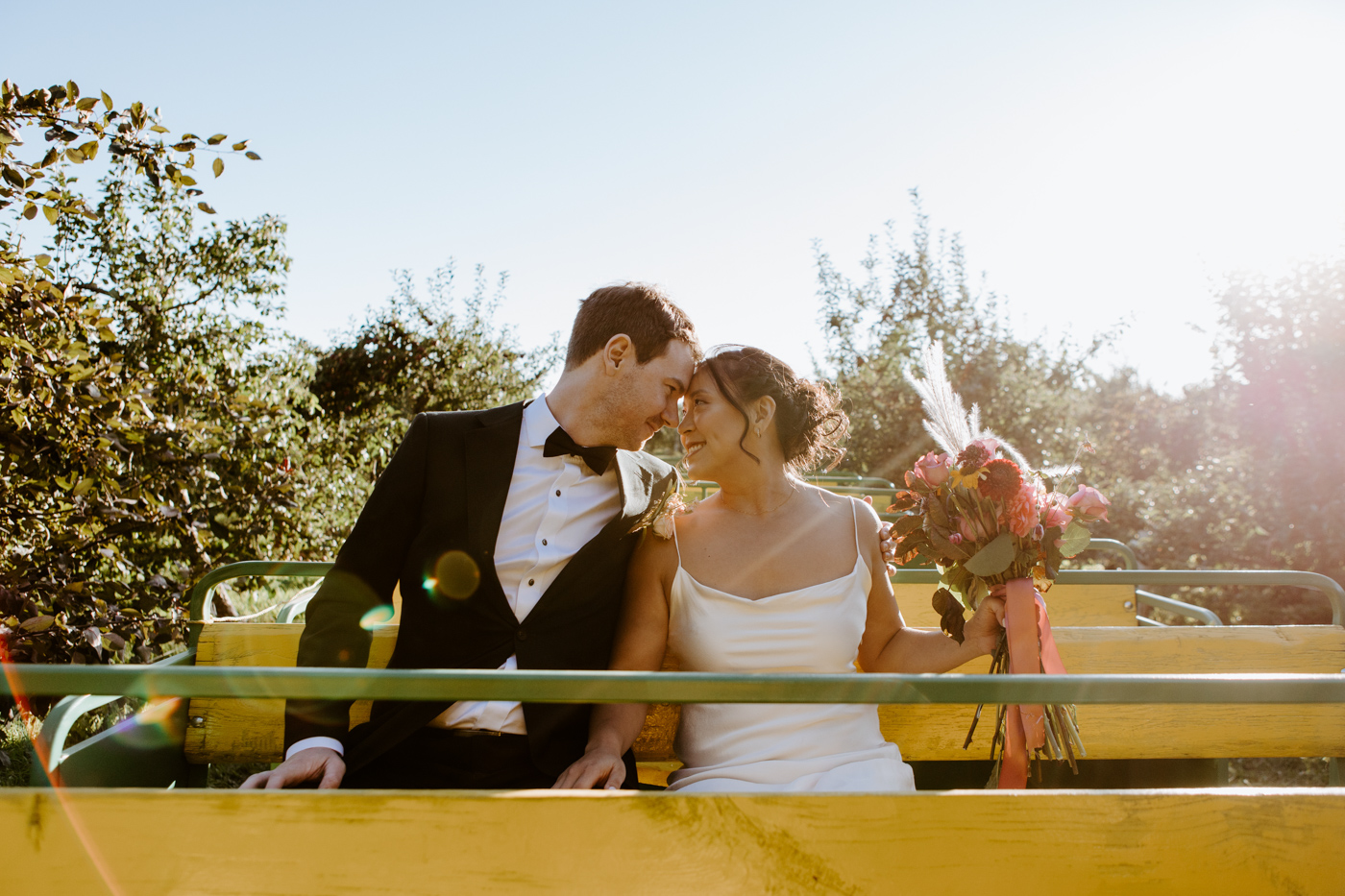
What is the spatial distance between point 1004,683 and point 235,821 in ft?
3.76

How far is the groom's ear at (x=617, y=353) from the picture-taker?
222cm

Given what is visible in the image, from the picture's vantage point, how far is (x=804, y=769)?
2084 millimetres

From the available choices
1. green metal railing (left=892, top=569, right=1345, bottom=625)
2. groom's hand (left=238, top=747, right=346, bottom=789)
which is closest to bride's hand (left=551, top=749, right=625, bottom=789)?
groom's hand (left=238, top=747, right=346, bottom=789)

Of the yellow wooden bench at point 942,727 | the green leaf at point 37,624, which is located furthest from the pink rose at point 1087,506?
the green leaf at point 37,624

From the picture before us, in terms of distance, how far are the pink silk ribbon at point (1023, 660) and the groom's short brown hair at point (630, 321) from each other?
109 centimetres

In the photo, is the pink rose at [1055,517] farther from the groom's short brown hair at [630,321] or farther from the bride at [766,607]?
the groom's short brown hair at [630,321]

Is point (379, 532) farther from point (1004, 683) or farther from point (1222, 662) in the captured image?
point (1222, 662)

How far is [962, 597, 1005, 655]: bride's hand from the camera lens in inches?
83.6

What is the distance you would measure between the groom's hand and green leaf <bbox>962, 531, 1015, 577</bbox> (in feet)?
5.00

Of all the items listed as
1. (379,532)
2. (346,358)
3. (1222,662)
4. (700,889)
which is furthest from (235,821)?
(346,358)

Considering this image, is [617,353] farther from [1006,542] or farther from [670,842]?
[670,842]

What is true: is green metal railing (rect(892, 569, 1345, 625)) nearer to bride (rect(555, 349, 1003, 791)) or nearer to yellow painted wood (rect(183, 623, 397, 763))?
bride (rect(555, 349, 1003, 791))

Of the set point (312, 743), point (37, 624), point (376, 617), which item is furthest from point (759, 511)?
point (37, 624)

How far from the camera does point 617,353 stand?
2230 mm
